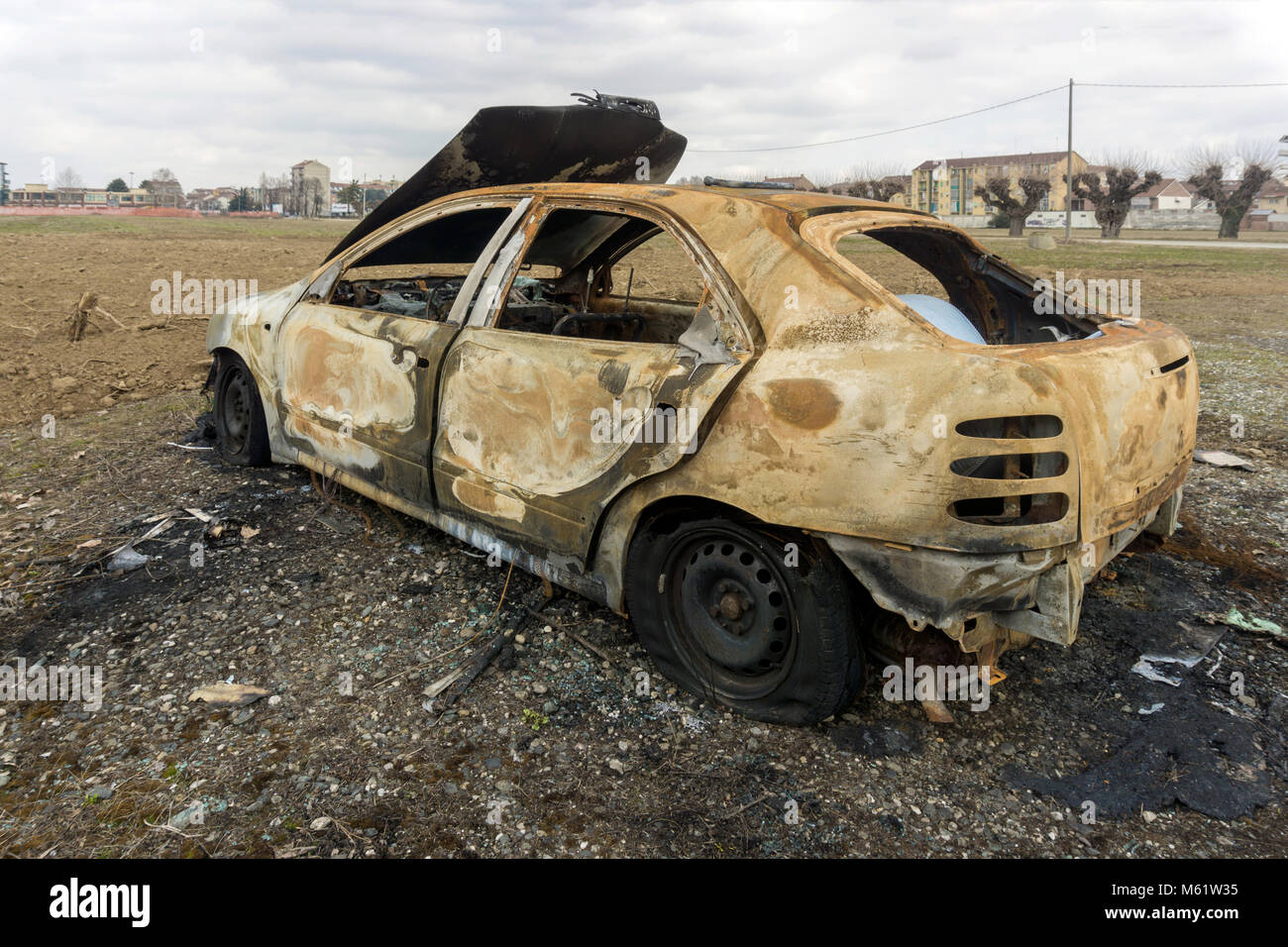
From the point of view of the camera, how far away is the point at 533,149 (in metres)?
4.36

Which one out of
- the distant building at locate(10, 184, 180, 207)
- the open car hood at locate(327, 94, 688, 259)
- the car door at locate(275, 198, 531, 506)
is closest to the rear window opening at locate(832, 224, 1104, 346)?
the open car hood at locate(327, 94, 688, 259)

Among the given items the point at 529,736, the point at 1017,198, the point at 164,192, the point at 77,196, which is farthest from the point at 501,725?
the point at 77,196

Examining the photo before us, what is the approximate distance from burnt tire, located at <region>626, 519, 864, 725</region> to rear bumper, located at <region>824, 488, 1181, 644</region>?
0.51 ft

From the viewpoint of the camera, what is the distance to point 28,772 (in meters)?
2.48

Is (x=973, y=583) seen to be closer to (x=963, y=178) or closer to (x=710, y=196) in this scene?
(x=710, y=196)

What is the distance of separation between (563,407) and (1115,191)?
54.9 m

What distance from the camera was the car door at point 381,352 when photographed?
137 inches

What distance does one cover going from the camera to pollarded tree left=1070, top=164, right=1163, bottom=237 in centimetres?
4631

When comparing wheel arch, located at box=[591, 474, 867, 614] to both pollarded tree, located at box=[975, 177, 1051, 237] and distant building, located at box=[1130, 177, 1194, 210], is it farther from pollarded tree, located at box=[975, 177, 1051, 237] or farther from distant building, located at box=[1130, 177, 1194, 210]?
distant building, located at box=[1130, 177, 1194, 210]

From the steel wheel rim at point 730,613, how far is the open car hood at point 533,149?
87.8 inches

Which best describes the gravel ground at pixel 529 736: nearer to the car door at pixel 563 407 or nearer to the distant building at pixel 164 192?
the car door at pixel 563 407
